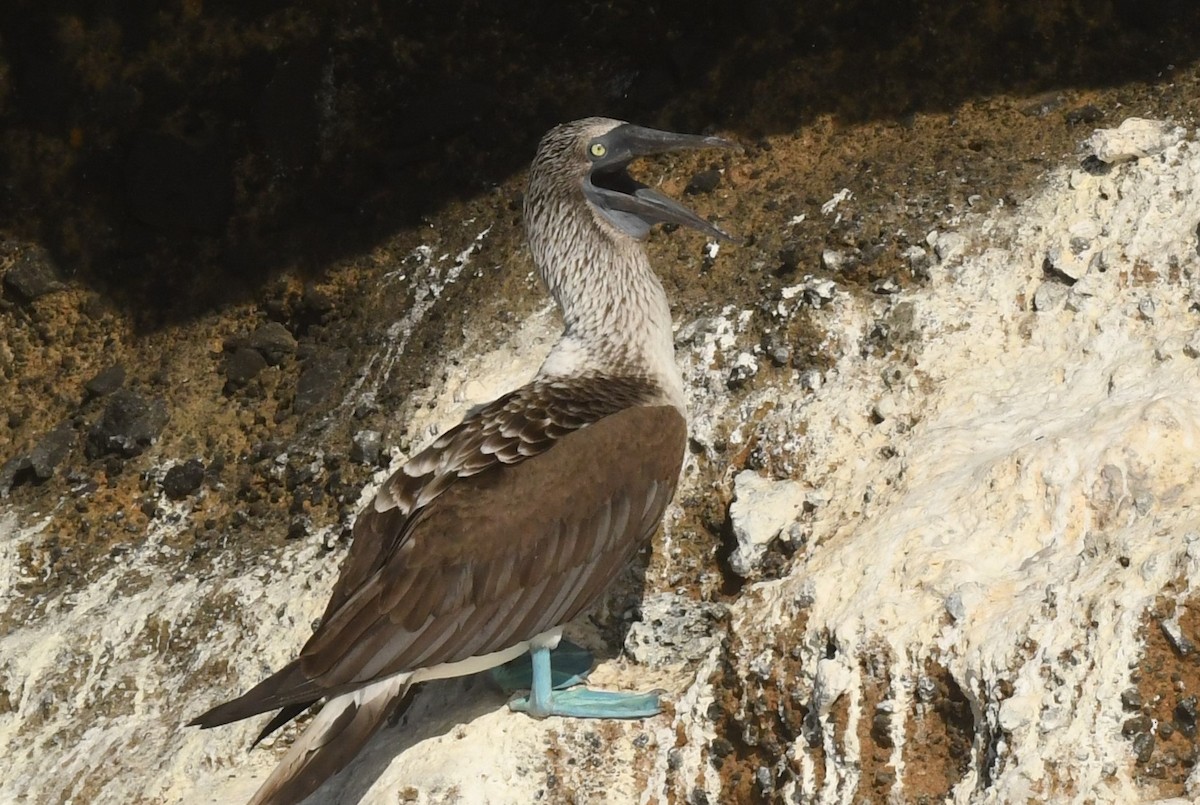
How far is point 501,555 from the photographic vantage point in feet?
16.8

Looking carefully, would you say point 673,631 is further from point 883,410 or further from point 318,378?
point 318,378

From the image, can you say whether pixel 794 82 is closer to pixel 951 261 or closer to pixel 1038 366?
pixel 951 261

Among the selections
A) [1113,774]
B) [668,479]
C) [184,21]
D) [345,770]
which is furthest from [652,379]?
[184,21]

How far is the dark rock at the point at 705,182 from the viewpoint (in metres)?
7.46

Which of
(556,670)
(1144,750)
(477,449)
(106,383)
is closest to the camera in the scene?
(1144,750)

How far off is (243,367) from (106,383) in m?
0.82

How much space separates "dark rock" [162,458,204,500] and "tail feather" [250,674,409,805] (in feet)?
8.40

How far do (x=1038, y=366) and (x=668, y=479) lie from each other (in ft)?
5.26

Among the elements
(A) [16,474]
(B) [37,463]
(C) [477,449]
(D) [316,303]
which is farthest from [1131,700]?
(A) [16,474]

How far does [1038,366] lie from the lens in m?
5.83

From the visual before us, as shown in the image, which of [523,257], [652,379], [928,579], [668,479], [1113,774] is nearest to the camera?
[1113,774]

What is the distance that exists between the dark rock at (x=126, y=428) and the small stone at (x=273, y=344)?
23.1 inches

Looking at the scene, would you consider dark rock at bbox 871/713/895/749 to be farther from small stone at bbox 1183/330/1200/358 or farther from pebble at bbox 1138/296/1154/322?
pebble at bbox 1138/296/1154/322

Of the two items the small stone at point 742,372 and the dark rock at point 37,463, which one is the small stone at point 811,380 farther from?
the dark rock at point 37,463
